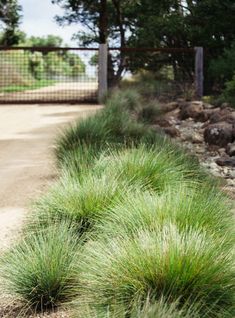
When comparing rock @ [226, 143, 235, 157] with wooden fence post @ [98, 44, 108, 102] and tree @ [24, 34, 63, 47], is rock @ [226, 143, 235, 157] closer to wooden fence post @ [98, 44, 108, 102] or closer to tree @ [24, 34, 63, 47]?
wooden fence post @ [98, 44, 108, 102]

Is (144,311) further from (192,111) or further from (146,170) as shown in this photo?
(192,111)

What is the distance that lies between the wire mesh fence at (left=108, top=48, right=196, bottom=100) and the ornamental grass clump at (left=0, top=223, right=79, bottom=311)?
1249cm

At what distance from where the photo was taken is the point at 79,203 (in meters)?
3.72

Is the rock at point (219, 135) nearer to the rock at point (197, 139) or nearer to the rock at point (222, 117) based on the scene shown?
the rock at point (197, 139)

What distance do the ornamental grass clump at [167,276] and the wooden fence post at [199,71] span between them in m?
12.9

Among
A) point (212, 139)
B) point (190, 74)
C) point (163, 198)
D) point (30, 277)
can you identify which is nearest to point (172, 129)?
point (212, 139)

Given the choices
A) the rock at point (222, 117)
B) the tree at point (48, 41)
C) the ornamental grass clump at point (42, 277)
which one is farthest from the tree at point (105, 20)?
the tree at point (48, 41)

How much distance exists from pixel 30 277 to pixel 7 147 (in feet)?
16.1

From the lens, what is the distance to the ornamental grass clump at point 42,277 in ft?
9.18

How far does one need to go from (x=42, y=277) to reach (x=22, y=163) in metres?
3.67

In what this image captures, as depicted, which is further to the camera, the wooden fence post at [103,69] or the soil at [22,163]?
the wooden fence post at [103,69]

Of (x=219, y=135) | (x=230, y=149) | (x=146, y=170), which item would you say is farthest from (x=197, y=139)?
(x=146, y=170)

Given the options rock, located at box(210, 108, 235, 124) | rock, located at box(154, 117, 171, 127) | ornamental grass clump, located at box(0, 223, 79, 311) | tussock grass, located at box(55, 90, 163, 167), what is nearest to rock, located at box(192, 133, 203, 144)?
rock, located at box(210, 108, 235, 124)

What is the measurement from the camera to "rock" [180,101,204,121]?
11000 millimetres
